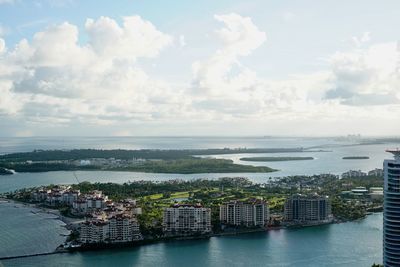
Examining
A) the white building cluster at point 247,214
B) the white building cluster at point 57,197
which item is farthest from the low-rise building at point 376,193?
the white building cluster at point 57,197

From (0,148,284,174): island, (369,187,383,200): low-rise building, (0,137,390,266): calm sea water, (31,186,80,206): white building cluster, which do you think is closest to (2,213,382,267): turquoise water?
(0,137,390,266): calm sea water

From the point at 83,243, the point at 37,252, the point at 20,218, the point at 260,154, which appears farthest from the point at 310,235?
the point at 260,154

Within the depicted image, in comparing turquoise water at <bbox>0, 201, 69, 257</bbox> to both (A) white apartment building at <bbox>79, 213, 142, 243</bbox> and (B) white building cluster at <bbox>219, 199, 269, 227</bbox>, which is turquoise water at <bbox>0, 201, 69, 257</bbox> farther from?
(B) white building cluster at <bbox>219, 199, 269, 227</bbox>

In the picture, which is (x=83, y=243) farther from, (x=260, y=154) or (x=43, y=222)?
(x=260, y=154)

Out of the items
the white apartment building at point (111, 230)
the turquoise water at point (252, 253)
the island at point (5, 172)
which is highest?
the island at point (5, 172)

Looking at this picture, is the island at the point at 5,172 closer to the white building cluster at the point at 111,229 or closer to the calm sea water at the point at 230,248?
the calm sea water at the point at 230,248

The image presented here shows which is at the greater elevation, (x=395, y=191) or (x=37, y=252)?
(x=395, y=191)

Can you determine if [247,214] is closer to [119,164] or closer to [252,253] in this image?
[252,253]
